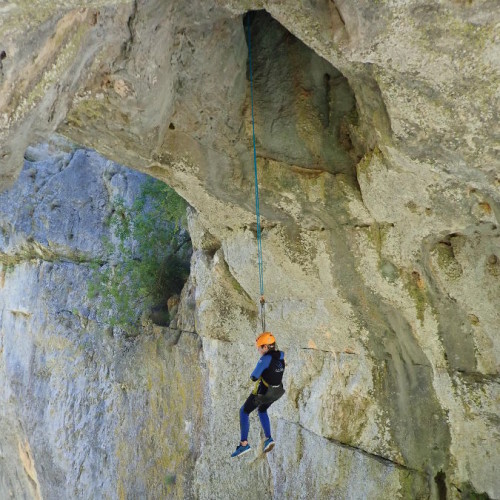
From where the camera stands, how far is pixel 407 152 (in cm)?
492

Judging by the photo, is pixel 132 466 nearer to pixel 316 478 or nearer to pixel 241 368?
pixel 241 368

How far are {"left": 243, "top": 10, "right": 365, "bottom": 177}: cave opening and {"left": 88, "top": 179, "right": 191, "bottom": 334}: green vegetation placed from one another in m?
4.33

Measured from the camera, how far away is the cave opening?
6012 mm

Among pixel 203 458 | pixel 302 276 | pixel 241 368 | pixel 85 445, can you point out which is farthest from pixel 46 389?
pixel 302 276

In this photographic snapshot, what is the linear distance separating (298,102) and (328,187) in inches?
36.9

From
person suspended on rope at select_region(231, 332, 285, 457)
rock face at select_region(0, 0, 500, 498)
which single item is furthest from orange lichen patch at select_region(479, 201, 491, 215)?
person suspended on rope at select_region(231, 332, 285, 457)

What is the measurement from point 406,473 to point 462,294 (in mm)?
2312

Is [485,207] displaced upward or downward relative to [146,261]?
downward

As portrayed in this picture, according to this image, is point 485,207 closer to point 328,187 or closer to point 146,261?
point 328,187

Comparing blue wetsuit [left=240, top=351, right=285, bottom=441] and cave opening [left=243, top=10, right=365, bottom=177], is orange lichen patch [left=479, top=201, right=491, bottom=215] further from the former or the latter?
blue wetsuit [left=240, top=351, right=285, bottom=441]

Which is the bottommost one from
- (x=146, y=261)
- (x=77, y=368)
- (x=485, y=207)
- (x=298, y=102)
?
(x=77, y=368)

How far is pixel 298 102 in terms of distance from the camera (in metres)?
6.07

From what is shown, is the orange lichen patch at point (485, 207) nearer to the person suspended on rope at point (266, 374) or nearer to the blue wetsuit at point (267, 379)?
the person suspended on rope at point (266, 374)

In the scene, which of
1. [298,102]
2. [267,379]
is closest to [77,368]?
[267,379]
